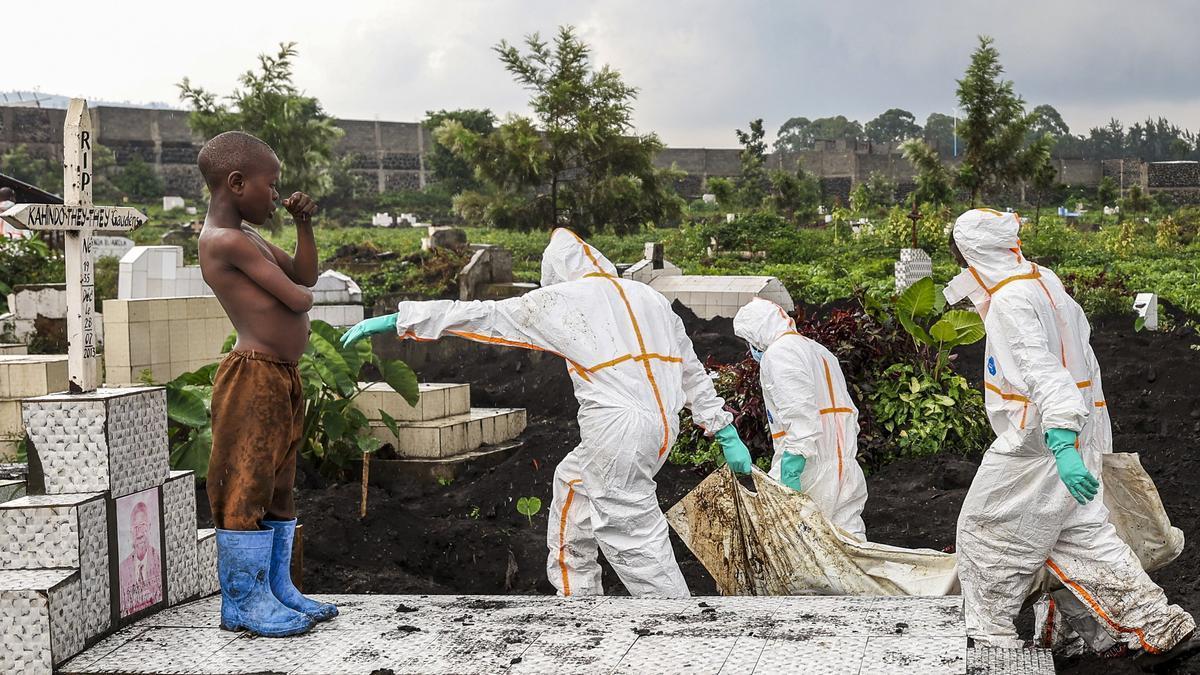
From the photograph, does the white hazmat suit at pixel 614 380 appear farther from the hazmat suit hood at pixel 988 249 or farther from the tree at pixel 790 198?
the tree at pixel 790 198

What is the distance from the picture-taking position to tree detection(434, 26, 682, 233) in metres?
→ 17.8

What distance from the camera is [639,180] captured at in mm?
18125

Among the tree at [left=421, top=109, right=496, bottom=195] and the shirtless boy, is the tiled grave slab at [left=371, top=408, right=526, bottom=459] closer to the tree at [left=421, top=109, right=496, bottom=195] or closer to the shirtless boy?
the shirtless boy

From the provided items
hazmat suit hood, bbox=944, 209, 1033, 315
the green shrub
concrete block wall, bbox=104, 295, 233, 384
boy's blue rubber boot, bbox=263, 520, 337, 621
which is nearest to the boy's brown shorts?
boy's blue rubber boot, bbox=263, 520, 337, 621

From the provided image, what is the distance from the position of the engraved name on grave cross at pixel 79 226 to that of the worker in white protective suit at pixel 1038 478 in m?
3.02

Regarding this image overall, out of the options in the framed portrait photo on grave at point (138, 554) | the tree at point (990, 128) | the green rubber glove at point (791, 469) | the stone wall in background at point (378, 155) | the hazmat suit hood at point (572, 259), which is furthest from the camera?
the stone wall in background at point (378, 155)

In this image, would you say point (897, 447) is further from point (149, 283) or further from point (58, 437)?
point (149, 283)

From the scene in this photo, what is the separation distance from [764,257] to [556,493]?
14.5 metres

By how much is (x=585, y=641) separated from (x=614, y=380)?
131 cm

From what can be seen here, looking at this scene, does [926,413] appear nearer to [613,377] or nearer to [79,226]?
[613,377]

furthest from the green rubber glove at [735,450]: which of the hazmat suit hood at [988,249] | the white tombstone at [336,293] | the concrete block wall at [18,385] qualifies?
the white tombstone at [336,293]

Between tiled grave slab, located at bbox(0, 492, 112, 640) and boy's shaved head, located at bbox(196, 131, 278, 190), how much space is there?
43.5 inches

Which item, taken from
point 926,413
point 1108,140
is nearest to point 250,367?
point 926,413

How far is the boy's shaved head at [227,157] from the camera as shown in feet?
12.4
